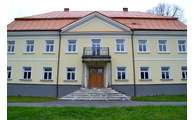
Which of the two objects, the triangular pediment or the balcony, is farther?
the triangular pediment

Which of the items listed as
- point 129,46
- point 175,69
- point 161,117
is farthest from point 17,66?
point 175,69

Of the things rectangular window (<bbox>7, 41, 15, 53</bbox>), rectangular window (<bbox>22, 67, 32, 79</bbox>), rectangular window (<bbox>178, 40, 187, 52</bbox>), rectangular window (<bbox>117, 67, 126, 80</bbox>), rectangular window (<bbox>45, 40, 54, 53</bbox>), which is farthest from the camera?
rectangular window (<bbox>7, 41, 15, 53</bbox>)

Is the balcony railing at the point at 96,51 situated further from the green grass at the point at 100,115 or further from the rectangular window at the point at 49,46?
the green grass at the point at 100,115

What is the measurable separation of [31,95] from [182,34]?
17380mm

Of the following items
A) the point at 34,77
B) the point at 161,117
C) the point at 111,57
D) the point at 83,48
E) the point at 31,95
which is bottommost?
the point at 31,95

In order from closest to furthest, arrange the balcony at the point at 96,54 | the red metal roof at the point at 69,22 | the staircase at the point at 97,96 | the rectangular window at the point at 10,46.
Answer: the staircase at the point at 97,96 < the balcony at the point at 96,54 < the rectangular window at the point at 10,46 < the red metal roof at the point at 69,22

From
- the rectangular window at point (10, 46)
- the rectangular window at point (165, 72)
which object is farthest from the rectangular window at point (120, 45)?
the rectangular window at point (10, 46)

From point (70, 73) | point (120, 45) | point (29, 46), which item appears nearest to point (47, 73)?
point (70, 73)

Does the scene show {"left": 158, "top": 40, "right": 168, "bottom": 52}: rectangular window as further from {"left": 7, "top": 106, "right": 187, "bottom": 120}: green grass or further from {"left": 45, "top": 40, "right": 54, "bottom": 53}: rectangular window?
{"left": 45, "top": 40, "right": 54, "bottom": 53}: rectangular window

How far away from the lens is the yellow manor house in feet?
48.4

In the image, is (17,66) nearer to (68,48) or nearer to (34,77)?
(34,77)

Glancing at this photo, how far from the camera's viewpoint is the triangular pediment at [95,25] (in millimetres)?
15562

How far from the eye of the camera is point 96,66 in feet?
50.3

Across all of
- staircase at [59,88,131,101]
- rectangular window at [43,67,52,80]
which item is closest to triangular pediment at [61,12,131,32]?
rectangular window at [43,67,52,80]
